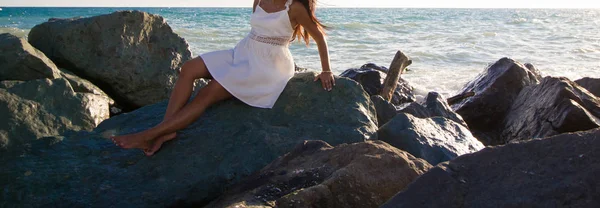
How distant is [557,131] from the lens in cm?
498

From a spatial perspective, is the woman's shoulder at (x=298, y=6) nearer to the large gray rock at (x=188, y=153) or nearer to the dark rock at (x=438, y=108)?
the large gray rock at (x=188, y=153)

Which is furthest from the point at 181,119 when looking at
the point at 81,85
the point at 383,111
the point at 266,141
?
the point at 81,85

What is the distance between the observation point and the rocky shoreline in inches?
81.7

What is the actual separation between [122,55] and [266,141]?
3.52 meters

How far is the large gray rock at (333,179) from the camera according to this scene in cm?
246

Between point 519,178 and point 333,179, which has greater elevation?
point 519,178

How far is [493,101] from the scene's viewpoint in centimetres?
669

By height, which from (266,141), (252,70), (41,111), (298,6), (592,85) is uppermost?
(298,6)

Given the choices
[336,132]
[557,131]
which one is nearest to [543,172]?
[336,132]

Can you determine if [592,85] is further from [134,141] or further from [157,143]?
[134,141]

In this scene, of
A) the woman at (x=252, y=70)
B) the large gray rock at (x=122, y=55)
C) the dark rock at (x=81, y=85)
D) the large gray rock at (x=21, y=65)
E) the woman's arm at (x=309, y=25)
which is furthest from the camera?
the large gray rock at (x=122, y=55)

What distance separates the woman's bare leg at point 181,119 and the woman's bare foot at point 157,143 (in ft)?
0.06

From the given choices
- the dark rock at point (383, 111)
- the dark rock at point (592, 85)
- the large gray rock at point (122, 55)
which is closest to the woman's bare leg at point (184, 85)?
the dark rock at point (383, 111)

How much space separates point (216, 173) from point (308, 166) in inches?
26.8
